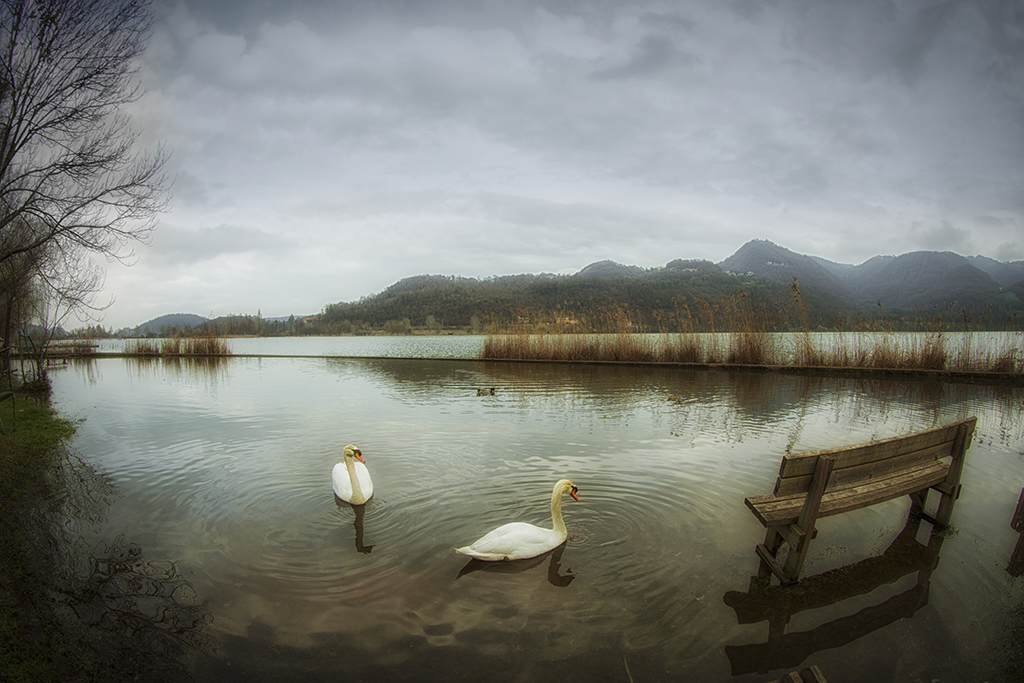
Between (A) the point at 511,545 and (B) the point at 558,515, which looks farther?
(B) the point at 558,515

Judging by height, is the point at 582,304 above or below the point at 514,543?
above

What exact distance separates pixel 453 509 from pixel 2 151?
24.2ft

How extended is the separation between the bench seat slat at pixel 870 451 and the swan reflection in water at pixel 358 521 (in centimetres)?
333

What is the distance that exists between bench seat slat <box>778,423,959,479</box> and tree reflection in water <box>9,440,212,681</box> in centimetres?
380

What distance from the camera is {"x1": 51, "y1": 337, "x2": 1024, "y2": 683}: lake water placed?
9.07ft

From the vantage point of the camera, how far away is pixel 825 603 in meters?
3.25

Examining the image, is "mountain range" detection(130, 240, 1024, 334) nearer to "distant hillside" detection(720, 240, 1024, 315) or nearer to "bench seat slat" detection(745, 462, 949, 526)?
"distant hillside" detection(720, 240, 1024, 315)

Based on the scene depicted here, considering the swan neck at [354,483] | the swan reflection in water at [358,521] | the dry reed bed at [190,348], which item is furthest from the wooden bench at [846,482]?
the dry reed bed at [190,348]

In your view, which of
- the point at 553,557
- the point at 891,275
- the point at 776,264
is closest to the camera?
the point at 553,557

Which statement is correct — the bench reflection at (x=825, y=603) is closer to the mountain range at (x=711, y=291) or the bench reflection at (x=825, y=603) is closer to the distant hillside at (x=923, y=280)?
the mountain range at (x=711, y=291)

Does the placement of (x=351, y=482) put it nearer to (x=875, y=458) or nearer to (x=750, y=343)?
(x=875, y=458)

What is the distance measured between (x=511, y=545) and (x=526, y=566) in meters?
0.22

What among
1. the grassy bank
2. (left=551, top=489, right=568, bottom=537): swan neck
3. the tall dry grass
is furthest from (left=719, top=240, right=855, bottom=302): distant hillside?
the grassy bank

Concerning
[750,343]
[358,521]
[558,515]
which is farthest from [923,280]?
[358,521]
